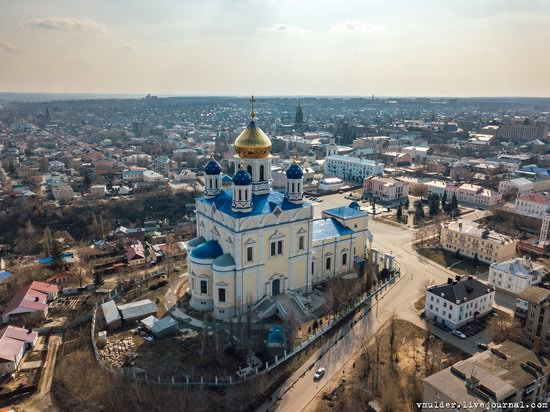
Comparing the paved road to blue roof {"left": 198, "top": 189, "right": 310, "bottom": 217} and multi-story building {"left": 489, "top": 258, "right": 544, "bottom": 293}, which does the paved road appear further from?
blue roof {"left": 198, "top": 189, "right": 310, "bottom": 217}

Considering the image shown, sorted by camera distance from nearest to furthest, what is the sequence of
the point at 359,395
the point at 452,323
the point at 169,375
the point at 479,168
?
1. the point at 359,395
2. the point at 169,375
3. the point at 452,323
4. the point at 479,168

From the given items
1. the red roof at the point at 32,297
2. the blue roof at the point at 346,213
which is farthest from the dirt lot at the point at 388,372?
the red roof at the point at 32,297

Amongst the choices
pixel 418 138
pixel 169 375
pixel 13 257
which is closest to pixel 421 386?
pixel 169 375

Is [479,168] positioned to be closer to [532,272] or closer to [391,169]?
[391,169]

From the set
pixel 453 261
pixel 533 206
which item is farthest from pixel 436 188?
pixel 453 261

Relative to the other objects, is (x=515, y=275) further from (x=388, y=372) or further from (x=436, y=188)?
(x=436, y=188)
